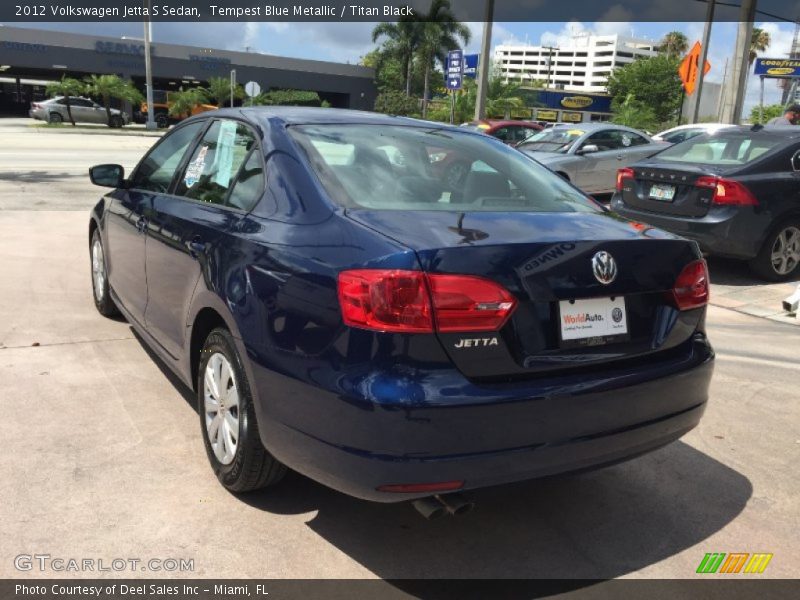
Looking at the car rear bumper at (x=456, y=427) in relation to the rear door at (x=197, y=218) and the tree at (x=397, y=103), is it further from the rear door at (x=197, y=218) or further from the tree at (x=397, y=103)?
the tree at (x=397, y=103)

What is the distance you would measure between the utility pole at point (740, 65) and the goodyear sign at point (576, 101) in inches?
2255

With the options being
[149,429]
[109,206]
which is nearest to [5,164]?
[109,206]

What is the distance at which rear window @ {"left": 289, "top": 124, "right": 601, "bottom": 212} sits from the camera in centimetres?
306

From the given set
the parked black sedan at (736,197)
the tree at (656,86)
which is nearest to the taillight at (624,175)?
the parked black sedan at (736,197)

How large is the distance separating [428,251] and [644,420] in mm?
1087

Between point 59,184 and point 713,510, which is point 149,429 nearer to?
point 713,510

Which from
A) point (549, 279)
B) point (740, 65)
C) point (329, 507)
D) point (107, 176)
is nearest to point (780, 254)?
point (549, 279)

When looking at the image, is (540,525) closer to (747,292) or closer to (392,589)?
(392,589)

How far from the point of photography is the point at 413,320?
2.41 metres

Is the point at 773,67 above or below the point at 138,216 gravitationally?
above

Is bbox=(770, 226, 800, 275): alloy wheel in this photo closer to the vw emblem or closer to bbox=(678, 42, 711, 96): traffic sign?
the vw emblem

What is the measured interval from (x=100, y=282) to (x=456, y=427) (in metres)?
4.04

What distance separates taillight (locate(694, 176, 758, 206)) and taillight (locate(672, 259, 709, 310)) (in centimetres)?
492

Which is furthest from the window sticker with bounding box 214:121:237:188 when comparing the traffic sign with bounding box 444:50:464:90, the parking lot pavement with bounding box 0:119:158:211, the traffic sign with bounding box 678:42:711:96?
the traffic sign with bounding box 678:42:711:96
